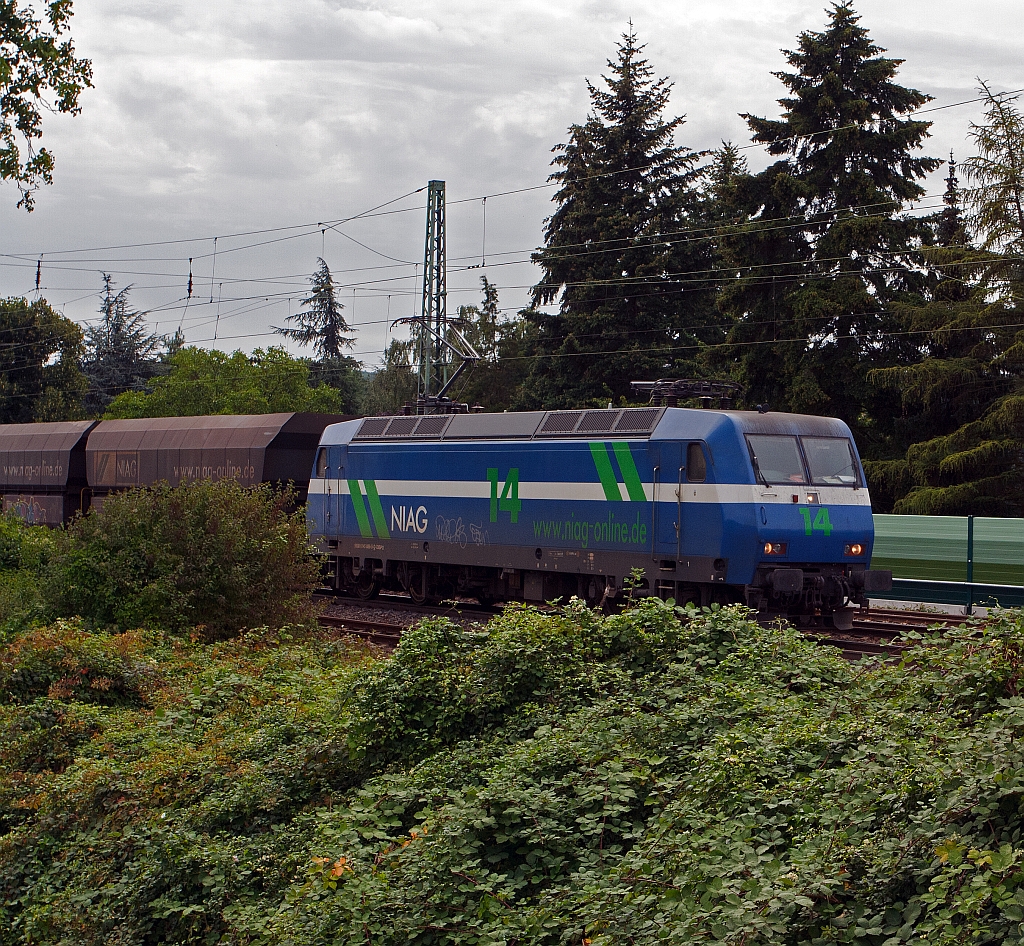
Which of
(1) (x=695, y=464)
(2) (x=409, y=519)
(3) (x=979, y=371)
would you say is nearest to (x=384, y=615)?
(2) (x=409, y=519)

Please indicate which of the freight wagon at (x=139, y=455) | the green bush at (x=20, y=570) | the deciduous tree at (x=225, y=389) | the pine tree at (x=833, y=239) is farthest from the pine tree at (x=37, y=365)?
the pine tree at (x=833, y=239)

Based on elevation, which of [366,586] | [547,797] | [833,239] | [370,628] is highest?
[833,239]

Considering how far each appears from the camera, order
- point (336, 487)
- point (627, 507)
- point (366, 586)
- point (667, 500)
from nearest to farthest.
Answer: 1. point (667, 500)
2. point (627, 507)
3. point (336, 487)
4. point (366, 586)

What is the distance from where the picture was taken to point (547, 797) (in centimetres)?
622

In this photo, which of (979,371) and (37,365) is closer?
(979,371)

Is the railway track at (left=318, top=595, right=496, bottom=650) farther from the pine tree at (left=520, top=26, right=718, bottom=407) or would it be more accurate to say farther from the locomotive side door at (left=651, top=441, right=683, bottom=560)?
A: the pine tree at (left=520, top=26, right=718, bottom=407)

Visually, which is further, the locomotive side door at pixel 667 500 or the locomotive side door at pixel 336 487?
the locomotive side door at pixel 336 487

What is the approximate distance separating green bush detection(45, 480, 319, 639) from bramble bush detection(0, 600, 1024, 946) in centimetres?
327

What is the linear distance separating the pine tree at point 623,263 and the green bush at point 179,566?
2596 centimetres

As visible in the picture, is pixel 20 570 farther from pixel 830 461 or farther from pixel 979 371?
pixel 979 371

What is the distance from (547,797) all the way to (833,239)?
99.0ft

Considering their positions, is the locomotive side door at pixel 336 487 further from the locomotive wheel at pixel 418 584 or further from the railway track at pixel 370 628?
the railway track at pixel 370 628

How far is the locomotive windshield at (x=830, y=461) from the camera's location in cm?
1550

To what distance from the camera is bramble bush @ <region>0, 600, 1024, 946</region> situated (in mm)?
4695
